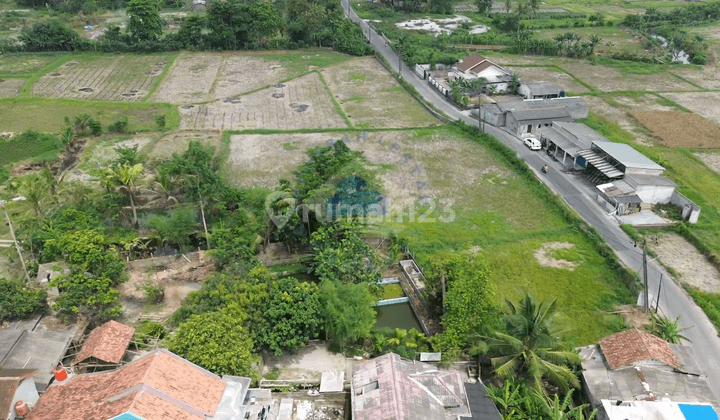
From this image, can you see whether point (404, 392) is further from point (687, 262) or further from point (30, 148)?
point (30, 148)

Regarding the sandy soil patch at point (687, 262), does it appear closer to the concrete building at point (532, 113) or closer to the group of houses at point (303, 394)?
the group of houses at point (303, 394)

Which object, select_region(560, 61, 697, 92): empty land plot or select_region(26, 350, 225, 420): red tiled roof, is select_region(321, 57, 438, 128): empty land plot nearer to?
select_region(560, 61, 697, 92): empty land plot

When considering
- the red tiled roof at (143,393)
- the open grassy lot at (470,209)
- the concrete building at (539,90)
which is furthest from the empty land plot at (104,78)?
the red tiled roof at (143,393)

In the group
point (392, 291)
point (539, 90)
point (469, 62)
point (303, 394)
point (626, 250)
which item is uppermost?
point (469, 62)

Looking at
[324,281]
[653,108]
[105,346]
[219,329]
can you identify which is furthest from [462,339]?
[653,108]

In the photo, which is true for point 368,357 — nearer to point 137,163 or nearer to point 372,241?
point 372,241

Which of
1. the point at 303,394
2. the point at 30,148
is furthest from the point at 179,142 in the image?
the point at 303,394

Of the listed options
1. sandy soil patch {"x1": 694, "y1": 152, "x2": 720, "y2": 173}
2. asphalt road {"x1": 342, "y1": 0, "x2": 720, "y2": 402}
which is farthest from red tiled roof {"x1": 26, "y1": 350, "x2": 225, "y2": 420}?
sandy soil patch {"x1": 694, "y1": 152, "x2": 720, "y2": 173}
